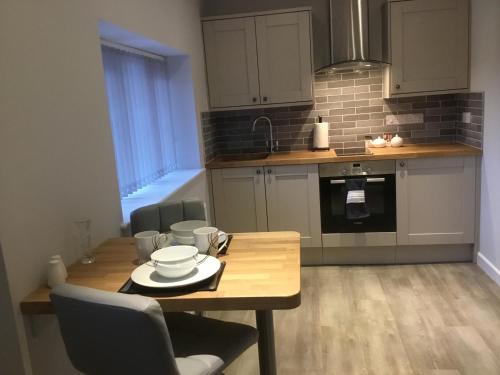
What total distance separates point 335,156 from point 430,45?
1180mm

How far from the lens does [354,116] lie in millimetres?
4336

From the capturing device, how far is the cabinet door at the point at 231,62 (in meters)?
4.01

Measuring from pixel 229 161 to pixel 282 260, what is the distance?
91.4 inches

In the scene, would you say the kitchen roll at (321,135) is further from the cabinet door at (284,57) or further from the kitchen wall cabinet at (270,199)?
the kitchen wall cabinet at (270,199)

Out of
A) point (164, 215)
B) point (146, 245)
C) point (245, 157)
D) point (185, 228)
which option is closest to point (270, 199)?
point (245, 157)

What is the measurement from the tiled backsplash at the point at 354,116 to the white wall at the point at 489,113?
55 centimetres

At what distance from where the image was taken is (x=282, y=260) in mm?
1818

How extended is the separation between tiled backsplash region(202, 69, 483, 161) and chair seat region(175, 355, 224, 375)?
2.67m

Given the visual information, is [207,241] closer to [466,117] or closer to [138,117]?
[138,117]

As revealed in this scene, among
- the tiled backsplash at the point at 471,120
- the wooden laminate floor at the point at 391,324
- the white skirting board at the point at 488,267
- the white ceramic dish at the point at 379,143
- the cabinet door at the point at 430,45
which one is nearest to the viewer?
the wooden laminate floor at the point at 391,324

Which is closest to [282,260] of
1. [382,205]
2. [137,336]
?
[137,336]

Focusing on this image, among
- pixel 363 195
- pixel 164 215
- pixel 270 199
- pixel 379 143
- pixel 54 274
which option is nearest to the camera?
pixel 54 274

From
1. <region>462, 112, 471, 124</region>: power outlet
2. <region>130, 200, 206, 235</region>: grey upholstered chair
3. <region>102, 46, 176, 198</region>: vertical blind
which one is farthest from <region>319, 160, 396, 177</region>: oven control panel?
<region>130, 200, 206, 235</region>: grey upholstered chair

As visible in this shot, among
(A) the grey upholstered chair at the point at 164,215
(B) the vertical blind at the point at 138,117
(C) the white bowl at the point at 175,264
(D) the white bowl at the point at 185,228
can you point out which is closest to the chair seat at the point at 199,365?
(C) the white bowl at the point at 175,264
